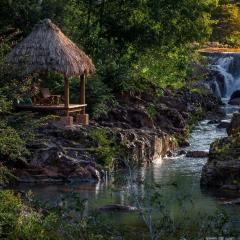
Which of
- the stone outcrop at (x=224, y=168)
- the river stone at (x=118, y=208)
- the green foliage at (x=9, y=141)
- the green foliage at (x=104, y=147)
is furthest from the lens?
the green foliage at (x=104, y=147)

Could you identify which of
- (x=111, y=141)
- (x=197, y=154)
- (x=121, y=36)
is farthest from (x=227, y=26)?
(x=111, y=141)

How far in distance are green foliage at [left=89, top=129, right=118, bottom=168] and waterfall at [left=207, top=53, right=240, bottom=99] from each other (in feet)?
69.8

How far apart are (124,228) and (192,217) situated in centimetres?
149

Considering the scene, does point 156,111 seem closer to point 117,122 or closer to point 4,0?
point 117,122

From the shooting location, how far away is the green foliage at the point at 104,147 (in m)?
21.2

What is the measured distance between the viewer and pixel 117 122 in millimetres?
25406

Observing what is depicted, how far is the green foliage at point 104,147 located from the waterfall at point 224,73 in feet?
69.8

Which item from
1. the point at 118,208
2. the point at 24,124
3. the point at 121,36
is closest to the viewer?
the point at 118,208

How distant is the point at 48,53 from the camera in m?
22.3

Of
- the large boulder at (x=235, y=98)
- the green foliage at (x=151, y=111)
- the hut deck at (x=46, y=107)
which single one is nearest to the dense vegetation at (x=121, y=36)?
the green foliage at (x=151, y=111)

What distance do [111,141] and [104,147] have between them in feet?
1.76

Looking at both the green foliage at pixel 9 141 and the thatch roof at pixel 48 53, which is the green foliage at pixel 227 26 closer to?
the thatch roof at pixel 48 53

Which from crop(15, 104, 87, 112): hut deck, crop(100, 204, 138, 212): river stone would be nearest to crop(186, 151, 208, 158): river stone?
crop(15, 104, 87, 112): hut deck

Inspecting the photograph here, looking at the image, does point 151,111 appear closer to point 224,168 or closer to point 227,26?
point 224,168
